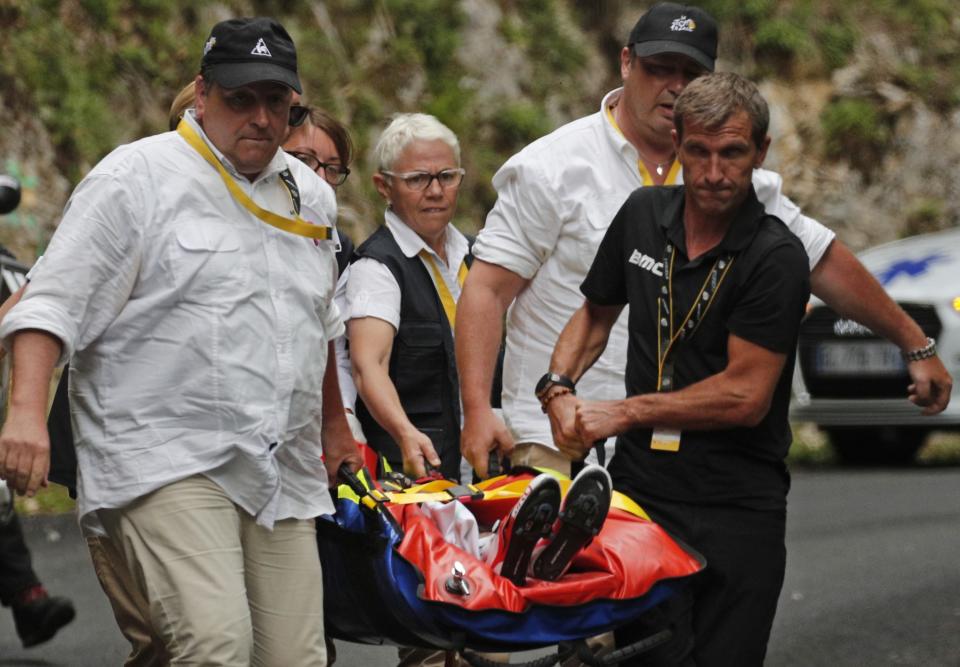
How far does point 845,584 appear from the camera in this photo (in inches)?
371

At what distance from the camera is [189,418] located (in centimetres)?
448

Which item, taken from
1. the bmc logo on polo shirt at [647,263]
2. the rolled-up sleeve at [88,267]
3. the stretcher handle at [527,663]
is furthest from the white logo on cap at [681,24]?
the stretcher handle at [527,663]

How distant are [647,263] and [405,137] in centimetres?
174

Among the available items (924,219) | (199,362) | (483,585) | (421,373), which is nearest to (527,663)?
(483,585)

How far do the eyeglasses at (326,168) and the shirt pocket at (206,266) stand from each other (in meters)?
1.75

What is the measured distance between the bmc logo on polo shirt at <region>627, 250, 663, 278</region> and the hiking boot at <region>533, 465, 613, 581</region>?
619 millimetres

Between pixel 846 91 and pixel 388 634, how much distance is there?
17.2 metres

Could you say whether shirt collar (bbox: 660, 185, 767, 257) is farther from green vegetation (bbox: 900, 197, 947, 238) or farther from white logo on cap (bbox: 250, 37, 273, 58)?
green vegetation (bbox: 900, 197, 947, 238)

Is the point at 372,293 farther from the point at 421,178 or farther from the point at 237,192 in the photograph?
the point at 237,192

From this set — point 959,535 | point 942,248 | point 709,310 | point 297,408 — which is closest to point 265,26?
point 297,408

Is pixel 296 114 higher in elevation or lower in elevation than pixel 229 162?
higher

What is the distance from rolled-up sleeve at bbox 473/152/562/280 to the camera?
565 centimetres

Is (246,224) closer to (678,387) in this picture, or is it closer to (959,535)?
(678,387)

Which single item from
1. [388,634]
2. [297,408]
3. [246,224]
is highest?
[246,224]
